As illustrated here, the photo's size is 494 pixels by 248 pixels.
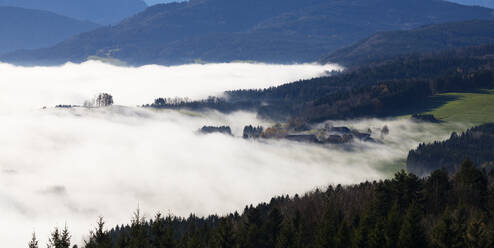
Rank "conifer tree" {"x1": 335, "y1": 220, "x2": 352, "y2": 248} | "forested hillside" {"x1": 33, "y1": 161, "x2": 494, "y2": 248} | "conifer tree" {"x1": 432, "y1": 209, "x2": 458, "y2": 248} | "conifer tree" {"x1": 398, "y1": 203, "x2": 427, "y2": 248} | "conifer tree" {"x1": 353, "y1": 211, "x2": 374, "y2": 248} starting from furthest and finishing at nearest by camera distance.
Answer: "conifer tree" {"x1": 335, "y1": 220, "x2": 352, "y2": 248}
"conifer tree" {"x1": 353, "y1": 211, "x2": 374, "y2": 248}
"forested hillside" {"x1": 33, "y1": 161, "x2": 494, "y2": 248}
"conifer tree" {"x1": 398, "y1": 203, "x2": 427, "y2": 248}
"conifer tree" {"x1": 432, "y1": 209, "x2": 458, "y2": 248}

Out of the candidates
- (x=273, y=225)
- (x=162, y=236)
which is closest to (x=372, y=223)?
(x=273, y=225)

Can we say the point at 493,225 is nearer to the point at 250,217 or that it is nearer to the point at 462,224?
the point at 462,224

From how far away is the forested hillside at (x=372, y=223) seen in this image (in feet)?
290

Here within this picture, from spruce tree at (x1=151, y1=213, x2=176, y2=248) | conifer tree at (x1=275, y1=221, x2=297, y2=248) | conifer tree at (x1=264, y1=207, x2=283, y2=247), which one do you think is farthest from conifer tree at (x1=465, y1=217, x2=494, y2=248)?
spruce tree at (x1=151, y1=213, x2=176, y2=248)

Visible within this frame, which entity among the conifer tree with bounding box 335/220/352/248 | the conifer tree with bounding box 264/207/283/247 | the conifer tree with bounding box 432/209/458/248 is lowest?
the conifer tree with bounding box 264/207/283/247

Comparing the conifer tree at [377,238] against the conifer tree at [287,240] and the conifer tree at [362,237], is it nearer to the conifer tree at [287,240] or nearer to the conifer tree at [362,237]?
the conifer tree at [362,237]

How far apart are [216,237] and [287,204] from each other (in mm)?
63494

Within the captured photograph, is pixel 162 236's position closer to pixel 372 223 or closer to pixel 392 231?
pixel 392 231

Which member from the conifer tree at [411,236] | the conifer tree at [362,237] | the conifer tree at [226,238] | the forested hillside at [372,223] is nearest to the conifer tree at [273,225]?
the forested hillside at [372,223]

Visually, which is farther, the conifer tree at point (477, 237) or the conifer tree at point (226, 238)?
the conifer tree at point (226, 238)

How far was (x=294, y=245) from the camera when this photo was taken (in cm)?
10025

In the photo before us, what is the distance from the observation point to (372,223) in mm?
103375

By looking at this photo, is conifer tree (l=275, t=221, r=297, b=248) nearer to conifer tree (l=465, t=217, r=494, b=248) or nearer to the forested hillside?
the forested hillside

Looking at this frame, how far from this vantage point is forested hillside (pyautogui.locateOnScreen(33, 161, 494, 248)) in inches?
3482
